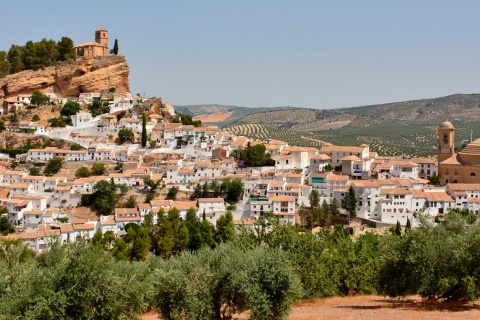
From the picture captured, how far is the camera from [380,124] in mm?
133000

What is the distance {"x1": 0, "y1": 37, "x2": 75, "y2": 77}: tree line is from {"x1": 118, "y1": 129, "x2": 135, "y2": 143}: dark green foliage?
16147mm

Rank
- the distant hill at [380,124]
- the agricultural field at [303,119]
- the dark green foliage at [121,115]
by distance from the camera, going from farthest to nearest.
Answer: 1. the agricultural field at [303,119]
2. the distant hill at [380,124]
3. the dark green foliage at [121,115]

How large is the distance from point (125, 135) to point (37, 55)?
746 inches

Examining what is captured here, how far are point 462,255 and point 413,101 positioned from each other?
5509 inches

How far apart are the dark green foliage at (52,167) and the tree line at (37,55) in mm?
19271

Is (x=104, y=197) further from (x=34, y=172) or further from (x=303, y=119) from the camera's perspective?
(x=303, y=119)

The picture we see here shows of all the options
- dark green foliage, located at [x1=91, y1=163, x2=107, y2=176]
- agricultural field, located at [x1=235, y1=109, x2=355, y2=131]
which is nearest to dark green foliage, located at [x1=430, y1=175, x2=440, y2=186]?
dark green foliage, located at [x1=91, y1=163, x2=107, y2=176]

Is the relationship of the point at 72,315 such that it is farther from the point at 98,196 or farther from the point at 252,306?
the point at 98,196

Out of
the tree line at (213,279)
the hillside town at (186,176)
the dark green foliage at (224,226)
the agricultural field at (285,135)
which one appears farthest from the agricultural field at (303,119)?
the tree line at (213,279)

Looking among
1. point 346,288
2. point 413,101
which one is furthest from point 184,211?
point 413,101

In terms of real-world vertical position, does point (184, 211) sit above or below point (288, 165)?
below

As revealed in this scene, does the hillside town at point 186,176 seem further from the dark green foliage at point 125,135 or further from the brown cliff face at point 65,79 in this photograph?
the brown cliff face at point 65,79

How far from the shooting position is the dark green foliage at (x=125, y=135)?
171ft

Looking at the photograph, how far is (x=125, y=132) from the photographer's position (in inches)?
2052
